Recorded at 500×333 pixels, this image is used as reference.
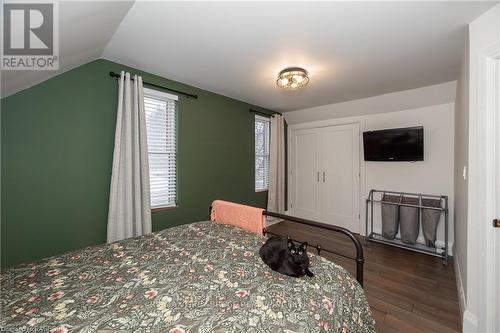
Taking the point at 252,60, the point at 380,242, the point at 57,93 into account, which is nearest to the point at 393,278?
the point at 380,242

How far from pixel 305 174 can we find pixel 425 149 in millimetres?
2109

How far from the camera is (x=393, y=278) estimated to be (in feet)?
8.03

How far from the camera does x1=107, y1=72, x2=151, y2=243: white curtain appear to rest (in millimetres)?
2361

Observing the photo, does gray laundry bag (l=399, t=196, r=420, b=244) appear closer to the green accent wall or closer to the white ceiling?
the white ceiling

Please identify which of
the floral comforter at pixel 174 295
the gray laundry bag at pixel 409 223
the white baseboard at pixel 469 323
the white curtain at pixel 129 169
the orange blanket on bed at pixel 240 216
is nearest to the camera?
the floral comforter at pixel 174 295

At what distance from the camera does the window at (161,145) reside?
2.83 meters

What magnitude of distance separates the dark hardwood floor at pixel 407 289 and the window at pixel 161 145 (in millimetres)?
2470

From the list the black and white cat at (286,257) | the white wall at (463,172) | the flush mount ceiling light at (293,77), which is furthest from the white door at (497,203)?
the flush mount ceiling light at (293,77)

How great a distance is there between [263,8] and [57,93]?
2.10 m

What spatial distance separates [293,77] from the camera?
2531mm

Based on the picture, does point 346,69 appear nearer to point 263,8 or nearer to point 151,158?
point 263,8

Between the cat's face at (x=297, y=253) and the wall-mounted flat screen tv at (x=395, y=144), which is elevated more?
the wall-mounted flat screen tv at (x=395, y=144)

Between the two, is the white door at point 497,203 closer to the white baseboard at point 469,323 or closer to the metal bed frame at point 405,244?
the white baseboard at point 469,323

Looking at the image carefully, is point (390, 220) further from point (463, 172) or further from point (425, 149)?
point (463, 172)
